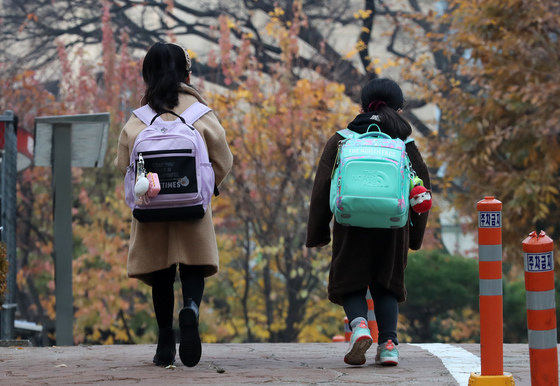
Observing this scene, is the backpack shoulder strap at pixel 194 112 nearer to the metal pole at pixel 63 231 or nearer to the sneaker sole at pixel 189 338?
the sneaker sole at pixel 189 338

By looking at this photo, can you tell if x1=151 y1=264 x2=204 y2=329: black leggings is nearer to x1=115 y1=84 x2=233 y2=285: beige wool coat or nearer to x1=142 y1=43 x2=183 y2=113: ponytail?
x1=115 y1=84 x2=233 y2=285: beige wool coat

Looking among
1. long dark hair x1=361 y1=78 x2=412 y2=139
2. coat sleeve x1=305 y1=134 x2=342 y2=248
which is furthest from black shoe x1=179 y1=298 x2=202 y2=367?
long dark hair x1=361 y1=78 x2=412 y2=139

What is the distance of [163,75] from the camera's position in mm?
5809

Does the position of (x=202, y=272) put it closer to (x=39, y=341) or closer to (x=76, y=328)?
(x=39, y=341)

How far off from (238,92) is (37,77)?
4.72 metres

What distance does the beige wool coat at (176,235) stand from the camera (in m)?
5.67

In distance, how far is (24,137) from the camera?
1162 cm

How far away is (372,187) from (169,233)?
1.12m

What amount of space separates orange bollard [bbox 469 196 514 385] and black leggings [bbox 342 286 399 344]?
3.65 ft

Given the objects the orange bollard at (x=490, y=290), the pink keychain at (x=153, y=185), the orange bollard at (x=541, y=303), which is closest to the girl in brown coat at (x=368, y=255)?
the pink keychain at (x=153, y=185)

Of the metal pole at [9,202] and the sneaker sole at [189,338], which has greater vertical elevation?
the metal pole at [9,202]

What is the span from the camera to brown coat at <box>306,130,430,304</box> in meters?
5.88

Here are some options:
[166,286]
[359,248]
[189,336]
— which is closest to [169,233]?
[166,286]

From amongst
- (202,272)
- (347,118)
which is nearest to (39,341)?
(347,118)
